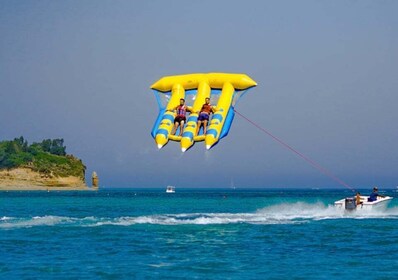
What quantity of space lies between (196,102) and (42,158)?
11449cm

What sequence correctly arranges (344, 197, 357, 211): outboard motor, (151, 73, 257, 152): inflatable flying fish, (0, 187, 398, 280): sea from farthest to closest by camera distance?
(344, 197, 357, 211): outboard motor → (151, 73, 257, 152): inflatable flying fish → (0, 187, 398, 280): sea

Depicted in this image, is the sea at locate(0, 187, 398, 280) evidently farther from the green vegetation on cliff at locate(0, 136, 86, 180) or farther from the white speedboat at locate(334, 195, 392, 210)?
the green vegetation on cliff at locate(0, 136, 86, 180)

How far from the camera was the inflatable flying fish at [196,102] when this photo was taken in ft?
64.0

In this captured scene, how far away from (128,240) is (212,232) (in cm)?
376

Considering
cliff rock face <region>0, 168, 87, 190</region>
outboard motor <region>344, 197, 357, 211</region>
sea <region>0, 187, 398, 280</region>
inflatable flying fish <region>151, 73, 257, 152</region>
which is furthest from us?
cliff rock face <region>0, 168, 87, 190</region>

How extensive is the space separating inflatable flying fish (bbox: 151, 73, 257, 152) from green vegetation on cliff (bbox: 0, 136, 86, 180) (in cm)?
10855

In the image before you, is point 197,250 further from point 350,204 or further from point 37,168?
point 37,168

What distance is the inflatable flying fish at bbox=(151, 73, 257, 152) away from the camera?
19516mm

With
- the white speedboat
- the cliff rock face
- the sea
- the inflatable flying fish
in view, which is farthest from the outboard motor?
the cliff rock face

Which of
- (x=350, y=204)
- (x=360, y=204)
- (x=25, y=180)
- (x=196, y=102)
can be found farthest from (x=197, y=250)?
(x=25, y=180)

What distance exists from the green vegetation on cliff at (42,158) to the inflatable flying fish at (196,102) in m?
109

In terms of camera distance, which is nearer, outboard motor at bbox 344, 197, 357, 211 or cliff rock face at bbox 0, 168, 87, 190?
outboard motor at bbox 344, 197, 357, 211

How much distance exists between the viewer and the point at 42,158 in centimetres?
13162

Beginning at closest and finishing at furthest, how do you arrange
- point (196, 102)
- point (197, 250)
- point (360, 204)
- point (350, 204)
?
point (197, 250) → point (196, 102) → point (350, 204) → point (360, 204)
